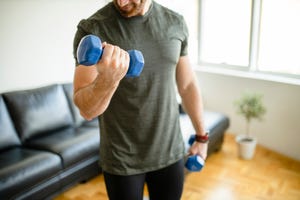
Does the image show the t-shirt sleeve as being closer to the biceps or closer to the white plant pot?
the biceps

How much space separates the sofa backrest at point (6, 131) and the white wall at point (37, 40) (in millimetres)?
244

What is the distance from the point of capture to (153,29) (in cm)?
93

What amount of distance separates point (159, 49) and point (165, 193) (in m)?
0.51

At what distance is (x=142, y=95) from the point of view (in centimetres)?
92

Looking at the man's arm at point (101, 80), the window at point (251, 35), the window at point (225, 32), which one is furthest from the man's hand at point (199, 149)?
the window at point (225, 32)

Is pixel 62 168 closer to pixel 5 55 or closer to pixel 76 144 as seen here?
pixel 76 144

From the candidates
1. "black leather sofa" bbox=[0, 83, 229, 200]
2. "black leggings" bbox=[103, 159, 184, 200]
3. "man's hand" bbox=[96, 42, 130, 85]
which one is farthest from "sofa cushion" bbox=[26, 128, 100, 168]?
"man's hand" bbox=[96, 42, 130, 85]

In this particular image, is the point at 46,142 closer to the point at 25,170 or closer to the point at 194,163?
the point at 25,170

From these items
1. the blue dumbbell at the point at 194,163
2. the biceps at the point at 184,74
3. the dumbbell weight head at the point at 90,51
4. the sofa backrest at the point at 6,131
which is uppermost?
the dumbbell weight head at the point at 90,51

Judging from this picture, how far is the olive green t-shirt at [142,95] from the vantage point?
887 mm

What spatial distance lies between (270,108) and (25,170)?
2.14m

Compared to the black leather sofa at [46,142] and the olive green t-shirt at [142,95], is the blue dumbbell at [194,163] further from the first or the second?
the black leather sofa at [46,142]

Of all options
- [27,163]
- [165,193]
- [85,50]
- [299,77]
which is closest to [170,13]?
[85,50]

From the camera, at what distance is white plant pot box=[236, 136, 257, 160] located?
8.41 ft
